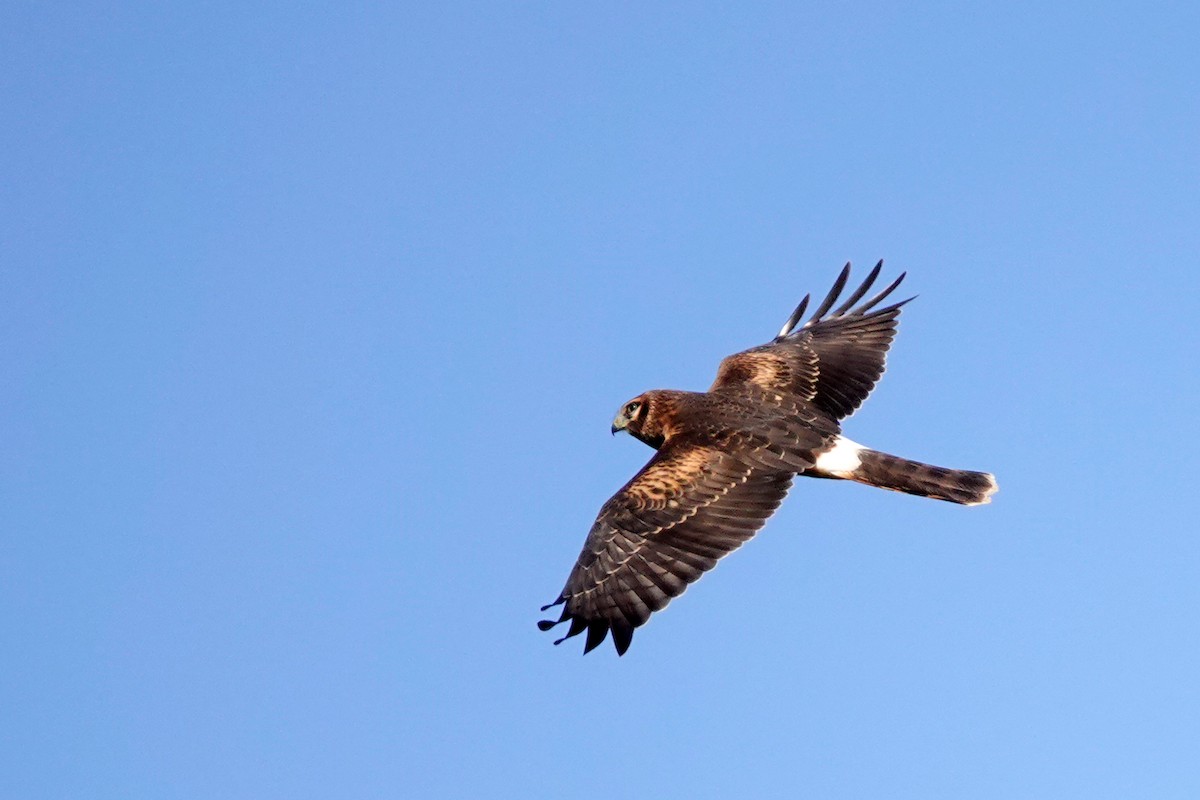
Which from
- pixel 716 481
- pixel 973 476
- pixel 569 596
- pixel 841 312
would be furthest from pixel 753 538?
pixel 841 312

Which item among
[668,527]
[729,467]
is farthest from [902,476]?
[668,527]

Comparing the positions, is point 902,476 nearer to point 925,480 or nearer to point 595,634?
point 925,480

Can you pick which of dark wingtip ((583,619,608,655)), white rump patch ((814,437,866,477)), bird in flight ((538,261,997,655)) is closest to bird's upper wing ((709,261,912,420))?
bird in flight ((538,261,997,655))

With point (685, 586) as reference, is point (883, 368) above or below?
above

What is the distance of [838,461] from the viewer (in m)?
12.5

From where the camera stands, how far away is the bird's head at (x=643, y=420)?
43.0 ft

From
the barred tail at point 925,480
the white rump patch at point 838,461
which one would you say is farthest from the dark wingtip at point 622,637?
the barred tail at point 925,480

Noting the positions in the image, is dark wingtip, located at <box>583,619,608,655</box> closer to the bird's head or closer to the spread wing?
the spread wing

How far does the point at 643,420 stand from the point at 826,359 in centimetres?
198

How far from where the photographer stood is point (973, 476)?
12531 mm

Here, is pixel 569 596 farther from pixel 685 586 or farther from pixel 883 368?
pixel 883 368

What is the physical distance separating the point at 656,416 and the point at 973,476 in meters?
2.69

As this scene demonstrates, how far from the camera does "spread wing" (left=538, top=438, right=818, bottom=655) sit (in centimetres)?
1084

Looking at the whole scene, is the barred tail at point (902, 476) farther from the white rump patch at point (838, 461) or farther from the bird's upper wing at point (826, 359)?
the bird's upper wing at point (826, 359)
